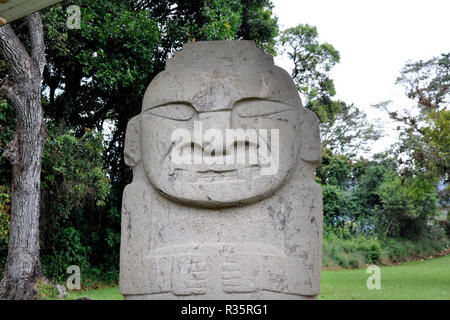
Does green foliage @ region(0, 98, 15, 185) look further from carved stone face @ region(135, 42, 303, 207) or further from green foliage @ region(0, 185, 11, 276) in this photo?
carved stone face @ region(135, 42, 303, 207)

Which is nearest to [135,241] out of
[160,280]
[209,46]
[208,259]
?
[160,280]

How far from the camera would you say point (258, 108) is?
341 cm

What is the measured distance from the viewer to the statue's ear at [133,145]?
3572 millimetres

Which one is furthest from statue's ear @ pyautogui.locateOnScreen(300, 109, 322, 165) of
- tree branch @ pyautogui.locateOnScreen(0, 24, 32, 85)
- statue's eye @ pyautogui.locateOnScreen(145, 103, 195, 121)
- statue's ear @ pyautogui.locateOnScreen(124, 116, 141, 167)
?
tree branch @ pyautogui.locateOnScreen(0, 24, 32, 85)

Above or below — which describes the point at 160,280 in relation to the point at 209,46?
below

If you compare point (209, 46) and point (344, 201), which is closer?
point (209, 46)

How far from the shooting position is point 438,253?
1579 cm

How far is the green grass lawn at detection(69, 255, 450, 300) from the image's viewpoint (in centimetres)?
823

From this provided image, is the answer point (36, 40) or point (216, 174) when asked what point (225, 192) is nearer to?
point (216, 174)

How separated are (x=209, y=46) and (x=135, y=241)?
160 centimetres

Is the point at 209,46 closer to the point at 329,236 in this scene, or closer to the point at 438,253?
the point at 329,236

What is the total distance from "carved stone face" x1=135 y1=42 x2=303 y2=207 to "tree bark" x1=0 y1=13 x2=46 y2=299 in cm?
426

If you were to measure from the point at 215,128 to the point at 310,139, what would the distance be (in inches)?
28.4

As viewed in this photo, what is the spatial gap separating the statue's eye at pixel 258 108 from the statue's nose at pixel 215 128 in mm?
110
